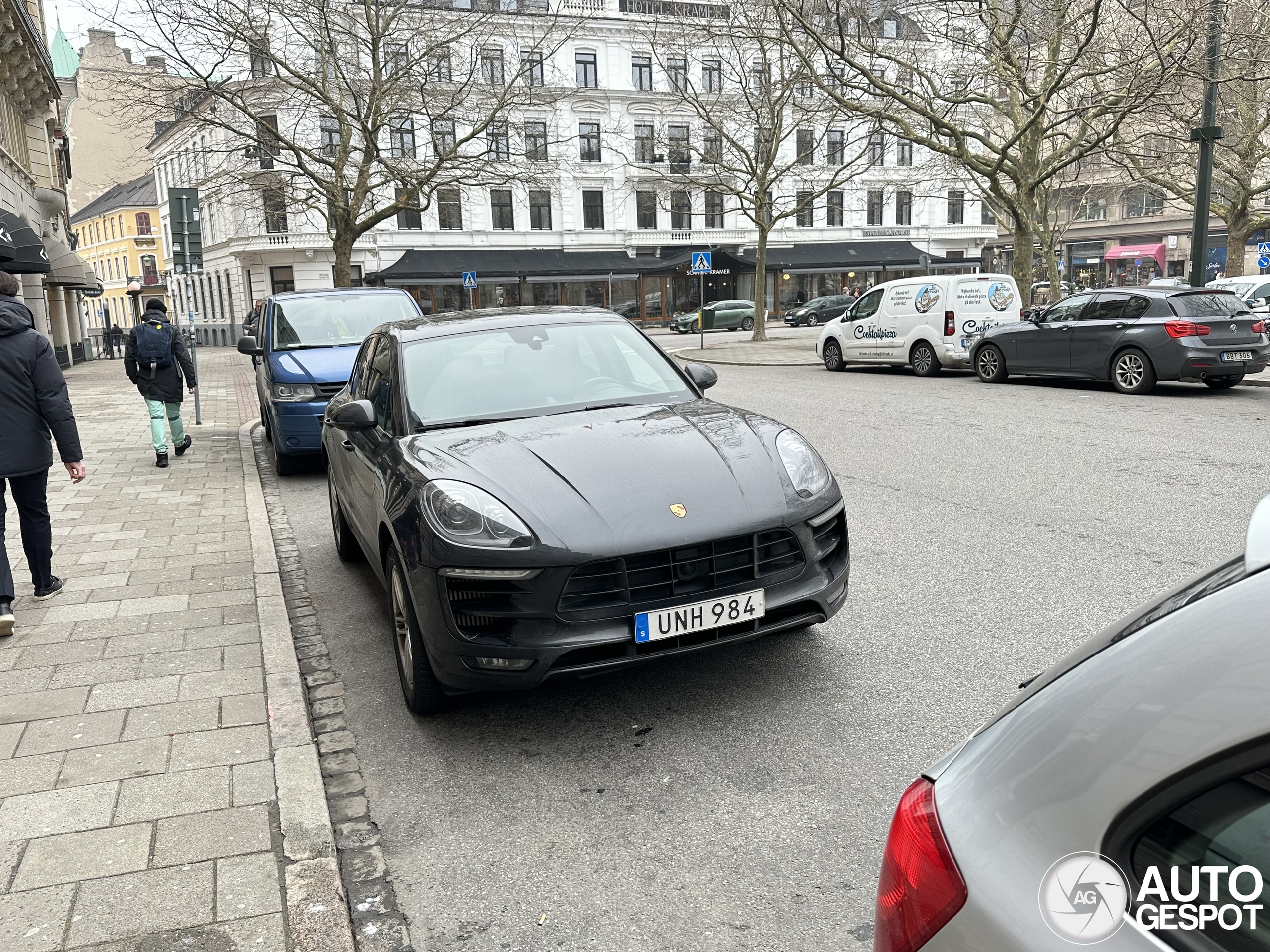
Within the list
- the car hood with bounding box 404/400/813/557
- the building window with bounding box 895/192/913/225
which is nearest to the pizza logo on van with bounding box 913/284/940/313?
the car hood with bounding box 404/400/813/557

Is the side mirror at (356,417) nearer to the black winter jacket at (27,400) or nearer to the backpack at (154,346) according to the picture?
the black winter jacket at (27,400)

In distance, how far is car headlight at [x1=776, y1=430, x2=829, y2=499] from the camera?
415cm

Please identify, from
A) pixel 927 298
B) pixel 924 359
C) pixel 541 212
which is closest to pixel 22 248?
pixel 927 298

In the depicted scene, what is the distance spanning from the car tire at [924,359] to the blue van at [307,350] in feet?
34.5

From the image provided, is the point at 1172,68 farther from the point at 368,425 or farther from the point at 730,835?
the point at 730,835

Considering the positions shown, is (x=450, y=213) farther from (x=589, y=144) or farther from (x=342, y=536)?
(x=342, y=536)

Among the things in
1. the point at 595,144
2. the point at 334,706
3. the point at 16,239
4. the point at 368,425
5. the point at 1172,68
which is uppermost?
the point at 595,144

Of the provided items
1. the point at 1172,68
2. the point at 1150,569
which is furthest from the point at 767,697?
the point at 1172,68

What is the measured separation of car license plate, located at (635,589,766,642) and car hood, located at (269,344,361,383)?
22.9 ft

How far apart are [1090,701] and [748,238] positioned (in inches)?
2225

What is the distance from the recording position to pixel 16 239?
2105 centimetres

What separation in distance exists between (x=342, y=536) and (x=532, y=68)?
22537 millimetres

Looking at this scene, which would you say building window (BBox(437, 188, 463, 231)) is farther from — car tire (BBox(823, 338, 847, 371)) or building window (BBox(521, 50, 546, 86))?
car tire (BBox(823, 338, 847, 371))


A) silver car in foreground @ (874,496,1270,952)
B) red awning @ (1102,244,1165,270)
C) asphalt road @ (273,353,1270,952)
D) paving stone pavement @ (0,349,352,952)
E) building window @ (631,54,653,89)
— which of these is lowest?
asphalt road @ (273,353,1270,952)
